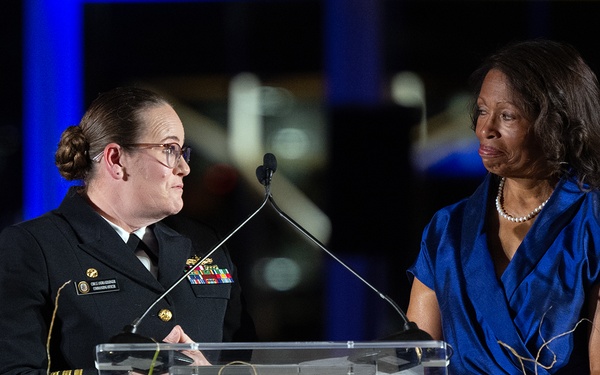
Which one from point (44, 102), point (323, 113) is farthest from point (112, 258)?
point (323, 113)

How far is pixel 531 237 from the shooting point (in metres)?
2.06

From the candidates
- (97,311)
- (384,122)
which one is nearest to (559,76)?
(97,311)

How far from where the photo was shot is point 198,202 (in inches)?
144

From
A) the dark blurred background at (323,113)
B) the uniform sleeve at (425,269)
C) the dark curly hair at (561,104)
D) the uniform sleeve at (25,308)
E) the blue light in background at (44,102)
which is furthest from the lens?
the dark blurred background at (323,113)

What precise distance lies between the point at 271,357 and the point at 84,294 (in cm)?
65

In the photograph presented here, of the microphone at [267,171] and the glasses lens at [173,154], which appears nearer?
the microphone at [267,171]

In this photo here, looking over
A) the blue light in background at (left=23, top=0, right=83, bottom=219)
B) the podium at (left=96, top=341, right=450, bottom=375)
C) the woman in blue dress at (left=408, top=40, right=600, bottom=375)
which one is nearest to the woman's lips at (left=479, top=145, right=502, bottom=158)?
the woman in blue dress at (left=408, top=40, right=600, bottom=375)

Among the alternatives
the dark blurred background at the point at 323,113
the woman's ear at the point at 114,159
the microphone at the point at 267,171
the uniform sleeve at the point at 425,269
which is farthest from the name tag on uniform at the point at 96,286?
the dark blurred background at the point at 323,113

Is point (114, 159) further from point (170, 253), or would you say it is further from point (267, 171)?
point (267, 171)

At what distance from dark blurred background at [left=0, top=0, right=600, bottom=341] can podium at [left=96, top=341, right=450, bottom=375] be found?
1903mm

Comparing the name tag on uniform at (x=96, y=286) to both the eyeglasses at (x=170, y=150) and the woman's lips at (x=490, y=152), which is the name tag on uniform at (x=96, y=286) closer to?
the eyeglasses at (x=170, y=150)

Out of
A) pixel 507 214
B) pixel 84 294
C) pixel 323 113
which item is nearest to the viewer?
pixel 84 294

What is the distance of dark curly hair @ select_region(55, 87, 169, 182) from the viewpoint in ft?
7.20

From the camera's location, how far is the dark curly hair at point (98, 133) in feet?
7.20
